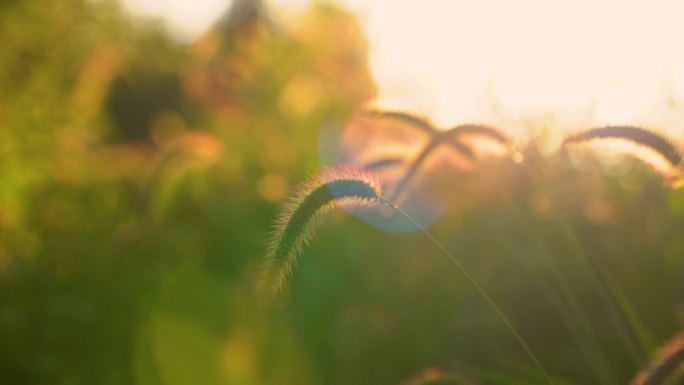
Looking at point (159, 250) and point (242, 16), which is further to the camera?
point (242, 16)

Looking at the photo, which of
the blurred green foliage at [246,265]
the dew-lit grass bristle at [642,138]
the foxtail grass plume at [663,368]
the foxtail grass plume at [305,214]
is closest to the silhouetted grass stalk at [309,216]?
the foxtail grass plume at [305,214]

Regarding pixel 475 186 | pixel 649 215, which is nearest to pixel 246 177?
pixel 475 186

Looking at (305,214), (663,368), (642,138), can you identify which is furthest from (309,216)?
(642,138)

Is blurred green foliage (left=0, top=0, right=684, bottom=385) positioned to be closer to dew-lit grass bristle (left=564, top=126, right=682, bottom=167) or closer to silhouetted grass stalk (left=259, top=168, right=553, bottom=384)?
dew-lit grass bristle (left=564, top=126, right=682, bottom=167)

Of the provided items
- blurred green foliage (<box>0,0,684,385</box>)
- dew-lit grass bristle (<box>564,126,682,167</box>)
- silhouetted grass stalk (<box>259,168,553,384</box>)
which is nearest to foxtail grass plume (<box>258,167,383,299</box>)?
silhouetted grass stalk (<box>259,168,553,384</box>)

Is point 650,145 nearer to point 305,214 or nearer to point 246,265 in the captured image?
point 305,214

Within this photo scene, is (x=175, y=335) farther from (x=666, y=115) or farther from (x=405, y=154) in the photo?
(x=666, y=115)
